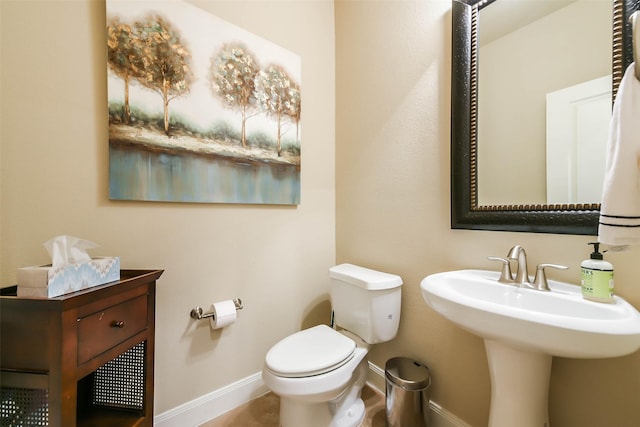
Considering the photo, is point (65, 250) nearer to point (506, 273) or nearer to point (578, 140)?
point (506, 273)

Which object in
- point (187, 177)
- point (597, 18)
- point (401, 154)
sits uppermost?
point (597, 18)

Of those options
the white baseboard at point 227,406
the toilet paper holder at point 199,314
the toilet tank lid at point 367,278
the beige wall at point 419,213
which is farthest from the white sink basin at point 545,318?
the toilet paper holder at point 199,314

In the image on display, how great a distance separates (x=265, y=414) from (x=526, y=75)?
2.01 meters

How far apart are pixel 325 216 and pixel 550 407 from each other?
4.49ft

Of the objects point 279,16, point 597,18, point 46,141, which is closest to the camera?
point 597,18

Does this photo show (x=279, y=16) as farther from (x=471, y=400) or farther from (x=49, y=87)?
(x=471, y=400)

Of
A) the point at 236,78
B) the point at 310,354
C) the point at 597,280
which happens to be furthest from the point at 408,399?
the point at 236,78

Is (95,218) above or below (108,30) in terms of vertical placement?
below

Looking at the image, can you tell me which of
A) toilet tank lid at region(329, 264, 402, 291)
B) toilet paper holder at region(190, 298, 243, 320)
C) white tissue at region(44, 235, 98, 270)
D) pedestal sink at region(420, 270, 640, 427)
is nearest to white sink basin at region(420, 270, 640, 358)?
pedestal sink at region(420, 270, 640, 427)

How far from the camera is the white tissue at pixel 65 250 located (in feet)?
2.43

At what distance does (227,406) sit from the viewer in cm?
134

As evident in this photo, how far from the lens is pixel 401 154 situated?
1375 millimetres

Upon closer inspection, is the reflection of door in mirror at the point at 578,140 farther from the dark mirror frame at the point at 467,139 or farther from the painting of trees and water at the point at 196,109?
the painting of trees and water at the point at 196,109

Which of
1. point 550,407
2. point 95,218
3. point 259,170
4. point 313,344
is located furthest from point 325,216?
point 550,407
